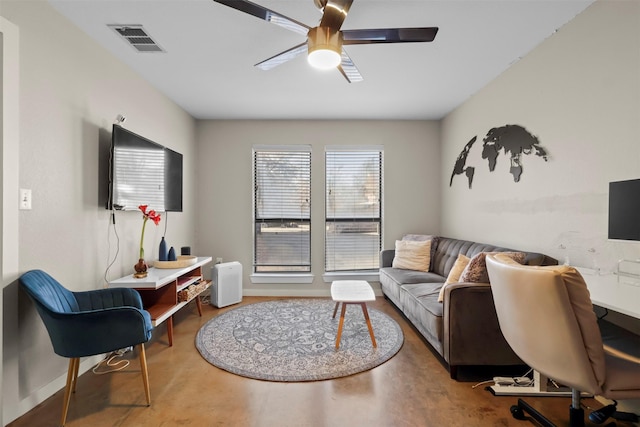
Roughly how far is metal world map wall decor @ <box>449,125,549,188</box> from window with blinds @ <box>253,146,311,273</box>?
88.4 inches

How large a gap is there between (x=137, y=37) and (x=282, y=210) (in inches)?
100.0

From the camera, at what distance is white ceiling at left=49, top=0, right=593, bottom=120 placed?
1.92 m

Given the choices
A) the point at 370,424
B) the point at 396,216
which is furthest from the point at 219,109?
the point at 370,424

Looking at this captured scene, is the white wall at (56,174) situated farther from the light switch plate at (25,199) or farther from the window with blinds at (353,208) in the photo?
the window with blinds at (353,208)

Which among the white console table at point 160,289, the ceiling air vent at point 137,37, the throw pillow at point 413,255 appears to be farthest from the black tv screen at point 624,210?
the ceiling air vent at point 137,37

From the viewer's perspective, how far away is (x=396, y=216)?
420cm

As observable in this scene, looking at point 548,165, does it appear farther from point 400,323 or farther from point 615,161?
point 400,323

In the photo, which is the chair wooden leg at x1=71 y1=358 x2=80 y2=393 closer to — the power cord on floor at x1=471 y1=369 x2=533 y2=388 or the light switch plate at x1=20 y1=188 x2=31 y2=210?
the light switch plate at x1=20 y1=188 x2=31 y2=210

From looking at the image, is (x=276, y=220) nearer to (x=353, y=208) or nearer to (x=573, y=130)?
(x=353, y=208)

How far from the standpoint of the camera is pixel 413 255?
3.65 m

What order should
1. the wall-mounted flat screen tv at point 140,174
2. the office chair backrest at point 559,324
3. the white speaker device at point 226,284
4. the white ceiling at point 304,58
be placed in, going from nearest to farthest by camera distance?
the office chair backrest at point 559,324 → the white ceiling at point 304,58 → the wall-mounted flat screen tv at point 140,174 → the white speaker device at point 226,284

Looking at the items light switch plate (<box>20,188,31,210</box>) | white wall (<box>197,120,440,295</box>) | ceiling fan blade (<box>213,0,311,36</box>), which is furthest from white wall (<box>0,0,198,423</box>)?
white wall (<box>197,120,440,295</box>)

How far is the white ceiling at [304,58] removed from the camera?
192 cm

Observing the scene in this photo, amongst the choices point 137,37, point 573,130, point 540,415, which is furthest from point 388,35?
point 540,415
